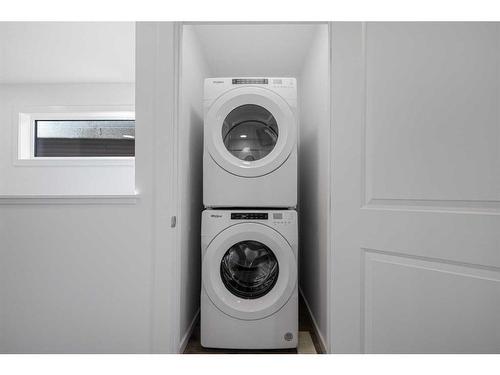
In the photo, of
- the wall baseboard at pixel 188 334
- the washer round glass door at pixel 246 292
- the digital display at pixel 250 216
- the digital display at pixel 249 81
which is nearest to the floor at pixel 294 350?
the wall baseboard at pixel 188 334

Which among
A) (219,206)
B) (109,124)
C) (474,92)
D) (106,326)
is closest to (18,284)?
(106,326)

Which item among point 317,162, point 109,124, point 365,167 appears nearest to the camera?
point 365,167

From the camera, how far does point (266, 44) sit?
7.61ft

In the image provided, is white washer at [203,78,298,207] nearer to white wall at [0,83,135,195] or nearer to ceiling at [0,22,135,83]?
ceiling at [0,22,135,83]

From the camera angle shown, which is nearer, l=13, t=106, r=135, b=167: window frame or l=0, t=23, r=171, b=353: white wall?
l=0, t=23, r=171, b=353: white wall

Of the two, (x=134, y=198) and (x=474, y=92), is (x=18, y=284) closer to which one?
(x=134, y=198)

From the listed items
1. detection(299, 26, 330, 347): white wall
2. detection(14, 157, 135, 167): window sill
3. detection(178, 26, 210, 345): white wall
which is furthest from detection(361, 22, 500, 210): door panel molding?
detection(14, 157, 135, 167): window sill

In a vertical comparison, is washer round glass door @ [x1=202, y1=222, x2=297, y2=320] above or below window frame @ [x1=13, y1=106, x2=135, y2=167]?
below

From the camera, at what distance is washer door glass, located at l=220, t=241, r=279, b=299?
1806 mm

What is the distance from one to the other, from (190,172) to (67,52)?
1.90 meters

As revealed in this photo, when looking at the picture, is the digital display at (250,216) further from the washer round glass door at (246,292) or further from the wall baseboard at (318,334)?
the wall baseboard at (318,334)

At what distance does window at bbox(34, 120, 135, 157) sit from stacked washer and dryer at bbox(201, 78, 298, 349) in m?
2.14

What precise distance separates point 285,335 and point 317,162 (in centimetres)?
106

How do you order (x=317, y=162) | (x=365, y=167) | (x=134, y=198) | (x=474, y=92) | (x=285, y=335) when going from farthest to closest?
(x=317, y=162) < (x=285, y=335) < (x=134, y=198) < (x=365, y=167) < (x=474, y=92)
